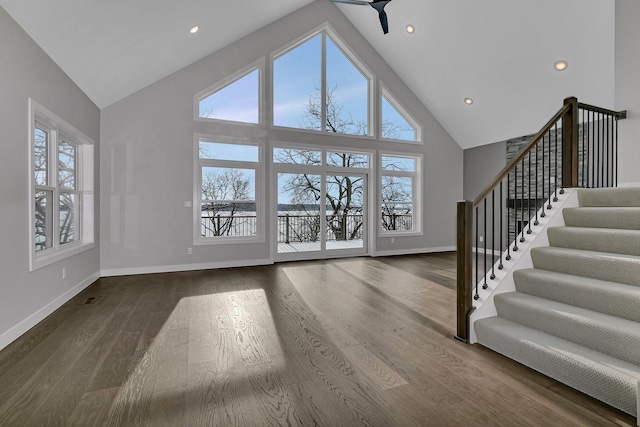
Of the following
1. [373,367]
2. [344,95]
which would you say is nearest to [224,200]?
[344,95]

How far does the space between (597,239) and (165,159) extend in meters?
5.74

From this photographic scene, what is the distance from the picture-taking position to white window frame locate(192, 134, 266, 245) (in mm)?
5469

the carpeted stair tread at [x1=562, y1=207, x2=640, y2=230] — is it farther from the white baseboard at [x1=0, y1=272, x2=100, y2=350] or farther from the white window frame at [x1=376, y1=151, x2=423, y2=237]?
the white baseboard at [x1=0, y1=272, x2=100, y2=350]

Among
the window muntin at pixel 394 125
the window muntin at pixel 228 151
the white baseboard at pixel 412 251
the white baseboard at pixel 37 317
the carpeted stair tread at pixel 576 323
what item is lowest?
the white baseboard at pixel 37 317

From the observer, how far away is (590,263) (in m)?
2.40

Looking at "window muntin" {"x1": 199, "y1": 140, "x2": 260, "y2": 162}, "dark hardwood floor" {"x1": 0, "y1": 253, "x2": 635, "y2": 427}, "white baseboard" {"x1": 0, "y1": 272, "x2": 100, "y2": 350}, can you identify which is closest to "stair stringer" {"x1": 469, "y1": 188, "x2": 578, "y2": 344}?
"dark hardwood floor" {"x1": 0, "y1": 253, "x2": 635, "y2": 427}

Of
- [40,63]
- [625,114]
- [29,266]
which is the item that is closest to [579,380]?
[625,114]

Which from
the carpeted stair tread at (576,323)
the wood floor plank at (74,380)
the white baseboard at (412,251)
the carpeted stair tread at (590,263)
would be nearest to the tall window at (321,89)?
the white baseboard at (412,251)

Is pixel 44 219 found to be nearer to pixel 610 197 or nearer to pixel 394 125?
pixel 610 197

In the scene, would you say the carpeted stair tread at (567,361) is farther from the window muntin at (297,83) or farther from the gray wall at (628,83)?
the window muntin at (297,83)

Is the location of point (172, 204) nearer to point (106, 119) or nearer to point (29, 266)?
point (106, 119)

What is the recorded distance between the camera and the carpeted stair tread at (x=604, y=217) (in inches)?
102

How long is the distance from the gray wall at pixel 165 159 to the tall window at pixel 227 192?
0.65 feet

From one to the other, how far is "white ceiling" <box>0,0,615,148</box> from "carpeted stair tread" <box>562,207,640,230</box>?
305 centimetres
